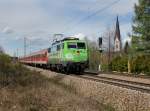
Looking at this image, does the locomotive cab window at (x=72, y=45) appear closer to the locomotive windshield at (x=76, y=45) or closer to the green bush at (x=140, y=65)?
the locomotive windshield at (x=76, y=45)

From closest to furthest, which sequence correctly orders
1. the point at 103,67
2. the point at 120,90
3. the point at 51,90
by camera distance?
the point at 120,90 < the point at 51,90 < the point at 103,67

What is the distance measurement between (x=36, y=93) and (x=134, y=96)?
565 cm

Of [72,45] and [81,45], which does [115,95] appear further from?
[81,45]

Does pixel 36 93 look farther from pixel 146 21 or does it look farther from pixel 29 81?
pixel 146 21

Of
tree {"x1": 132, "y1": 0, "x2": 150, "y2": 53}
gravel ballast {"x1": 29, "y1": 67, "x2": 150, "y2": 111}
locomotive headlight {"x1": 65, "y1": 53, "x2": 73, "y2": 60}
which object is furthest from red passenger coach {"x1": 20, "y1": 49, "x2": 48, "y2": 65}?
gravel ballast {"x1": 29, "y1": 67, "x2": 150, "y2": 111}

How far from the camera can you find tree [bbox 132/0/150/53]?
49406 mm

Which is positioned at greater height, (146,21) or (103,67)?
(146,21)

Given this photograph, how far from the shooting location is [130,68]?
136ft

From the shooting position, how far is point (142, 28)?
164 ft

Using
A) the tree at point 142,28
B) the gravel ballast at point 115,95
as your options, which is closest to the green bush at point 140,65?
the tree at point 142,28

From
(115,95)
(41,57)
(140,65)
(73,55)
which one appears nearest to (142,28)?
(140,65)

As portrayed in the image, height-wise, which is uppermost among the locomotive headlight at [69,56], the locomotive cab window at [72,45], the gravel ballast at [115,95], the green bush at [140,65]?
the locomotive cab window at [72,45]

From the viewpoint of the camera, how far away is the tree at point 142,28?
49406mm

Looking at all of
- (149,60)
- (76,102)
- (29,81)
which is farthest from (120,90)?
(149,60)
